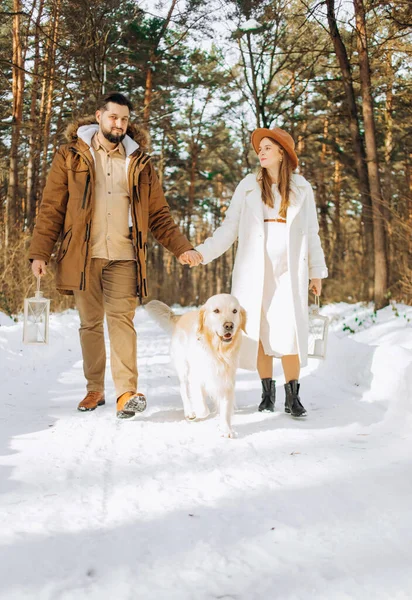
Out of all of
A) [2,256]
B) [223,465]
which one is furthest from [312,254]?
[2,256]

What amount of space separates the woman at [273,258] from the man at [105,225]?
54cm

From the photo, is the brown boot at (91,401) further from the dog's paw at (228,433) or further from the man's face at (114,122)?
the man's face at (114,122)

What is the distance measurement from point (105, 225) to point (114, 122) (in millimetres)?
775

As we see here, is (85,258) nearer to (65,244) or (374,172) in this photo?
(65,244)

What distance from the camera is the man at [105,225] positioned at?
164 inches

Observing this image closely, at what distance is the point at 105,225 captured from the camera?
4258mm

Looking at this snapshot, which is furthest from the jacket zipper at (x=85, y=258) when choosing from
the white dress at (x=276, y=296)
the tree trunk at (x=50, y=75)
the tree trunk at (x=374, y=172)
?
the tree trunk at (x=374, y=172)

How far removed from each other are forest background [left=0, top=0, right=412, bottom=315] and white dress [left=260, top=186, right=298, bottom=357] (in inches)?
138

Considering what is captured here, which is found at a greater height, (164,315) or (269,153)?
(269,153)

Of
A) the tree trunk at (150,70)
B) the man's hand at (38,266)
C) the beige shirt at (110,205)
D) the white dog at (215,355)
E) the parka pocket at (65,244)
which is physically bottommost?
the white dog at (215,355)

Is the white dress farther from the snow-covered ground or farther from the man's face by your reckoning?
the man's face

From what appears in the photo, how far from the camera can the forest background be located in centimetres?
1029

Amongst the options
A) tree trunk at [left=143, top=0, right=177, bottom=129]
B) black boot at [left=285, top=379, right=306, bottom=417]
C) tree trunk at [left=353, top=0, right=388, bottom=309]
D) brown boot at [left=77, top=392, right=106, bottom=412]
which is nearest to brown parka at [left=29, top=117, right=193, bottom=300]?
brown boot at [left=77, top=392, right=106, bottom=412]

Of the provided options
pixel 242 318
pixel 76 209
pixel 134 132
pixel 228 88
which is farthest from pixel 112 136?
pixel 228 88
